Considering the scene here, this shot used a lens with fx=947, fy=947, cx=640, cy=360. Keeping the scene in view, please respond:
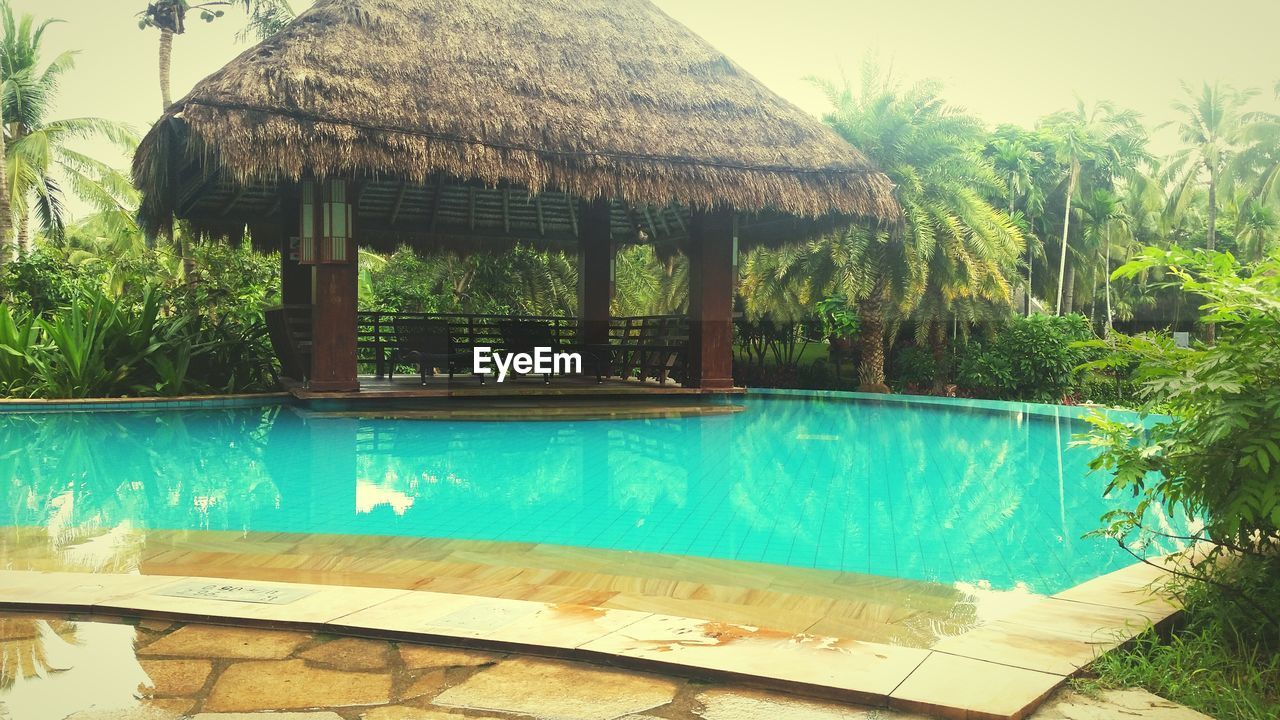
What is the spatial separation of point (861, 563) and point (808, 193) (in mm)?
7606

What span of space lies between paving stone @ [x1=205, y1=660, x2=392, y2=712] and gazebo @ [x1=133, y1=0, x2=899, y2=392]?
7268mm

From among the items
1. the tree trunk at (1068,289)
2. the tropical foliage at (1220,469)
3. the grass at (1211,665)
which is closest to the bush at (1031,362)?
the tree trunk at (1068,289)

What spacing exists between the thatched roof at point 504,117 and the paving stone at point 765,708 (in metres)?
7.96

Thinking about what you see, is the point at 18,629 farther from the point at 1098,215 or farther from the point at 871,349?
the point at 1098,215

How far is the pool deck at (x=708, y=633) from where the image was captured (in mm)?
2254

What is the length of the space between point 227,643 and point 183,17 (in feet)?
85.2

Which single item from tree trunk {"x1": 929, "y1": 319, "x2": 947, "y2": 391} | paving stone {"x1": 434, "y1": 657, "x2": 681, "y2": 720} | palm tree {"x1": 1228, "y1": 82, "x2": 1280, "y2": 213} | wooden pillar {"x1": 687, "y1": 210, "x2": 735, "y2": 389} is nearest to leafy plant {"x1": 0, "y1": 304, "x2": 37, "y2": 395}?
wooden pillar {"x1": 687, "y1": 210, "x2": 735, "y2": 389}

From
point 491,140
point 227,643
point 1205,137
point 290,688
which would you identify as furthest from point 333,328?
point 1205,137

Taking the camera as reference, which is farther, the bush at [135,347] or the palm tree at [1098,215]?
the palm tree at [1098,215]

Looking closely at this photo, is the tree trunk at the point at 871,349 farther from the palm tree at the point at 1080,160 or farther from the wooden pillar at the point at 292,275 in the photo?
the palm tree at the point at 1080,160

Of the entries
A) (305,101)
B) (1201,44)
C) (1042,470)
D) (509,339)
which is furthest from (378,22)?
(1201,44)

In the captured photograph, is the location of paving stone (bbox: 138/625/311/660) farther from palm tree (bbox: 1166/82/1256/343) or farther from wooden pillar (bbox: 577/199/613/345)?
palm tree (bbox: 1166/82/1256/343)

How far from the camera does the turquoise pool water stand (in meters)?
4.63

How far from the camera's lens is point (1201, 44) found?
189ft
